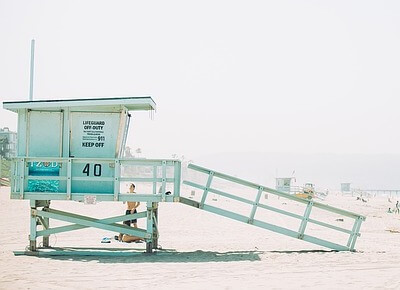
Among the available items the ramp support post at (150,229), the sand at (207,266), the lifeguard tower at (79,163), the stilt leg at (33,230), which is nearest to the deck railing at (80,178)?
the lifeguard tower at (79,163)

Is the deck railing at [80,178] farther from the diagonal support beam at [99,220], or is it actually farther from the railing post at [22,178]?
the diagonal support beam at [99,220]

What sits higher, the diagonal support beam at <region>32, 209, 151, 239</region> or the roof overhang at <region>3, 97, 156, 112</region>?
the roof overhang at <region>3, 97, 156, 112</region>

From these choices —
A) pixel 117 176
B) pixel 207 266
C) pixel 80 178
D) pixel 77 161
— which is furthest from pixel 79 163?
pixel 207 266

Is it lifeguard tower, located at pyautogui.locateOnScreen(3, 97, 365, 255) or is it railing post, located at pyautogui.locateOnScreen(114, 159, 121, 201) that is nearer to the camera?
railing post, located at pyautogui.locateOnScreen(114, 159, 121, 201)

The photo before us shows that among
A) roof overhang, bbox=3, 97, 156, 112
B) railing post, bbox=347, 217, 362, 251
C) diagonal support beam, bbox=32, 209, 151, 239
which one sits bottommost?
railing post, bbox=347, 217, 362, 251

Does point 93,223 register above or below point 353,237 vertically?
above

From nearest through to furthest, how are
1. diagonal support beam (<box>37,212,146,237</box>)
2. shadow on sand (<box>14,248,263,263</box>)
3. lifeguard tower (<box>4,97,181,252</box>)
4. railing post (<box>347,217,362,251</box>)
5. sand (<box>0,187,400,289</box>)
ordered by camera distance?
sand (<box>0,187,400,289</box>) < shadow on sand (<box>14,248,263,263</box>) < lifeguard tower (<box>4,97,181,252</box>) < diagonal support beam (<box>37,212,146,237</box>) < railing post (<box>347,217,362,251</box>)

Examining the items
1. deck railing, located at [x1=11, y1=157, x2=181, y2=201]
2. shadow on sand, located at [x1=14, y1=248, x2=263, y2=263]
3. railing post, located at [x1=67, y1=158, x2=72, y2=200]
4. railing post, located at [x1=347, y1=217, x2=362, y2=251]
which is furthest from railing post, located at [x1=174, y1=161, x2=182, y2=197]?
railing post, located at [x1=347, y1=217, x2=362, y2=251]

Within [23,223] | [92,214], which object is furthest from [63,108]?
[92,214]

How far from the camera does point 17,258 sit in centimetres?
1210

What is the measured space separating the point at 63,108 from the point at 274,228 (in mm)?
6154

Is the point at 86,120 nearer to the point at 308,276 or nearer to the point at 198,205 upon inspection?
the point at 198,205

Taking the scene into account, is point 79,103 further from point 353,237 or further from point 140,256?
point 353,237

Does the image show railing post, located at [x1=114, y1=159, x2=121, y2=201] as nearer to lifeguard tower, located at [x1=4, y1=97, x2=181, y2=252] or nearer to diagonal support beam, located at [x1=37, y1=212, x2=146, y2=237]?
lifeguard tower, located at [x1=4, y1=97, x2=181, y2=252]
